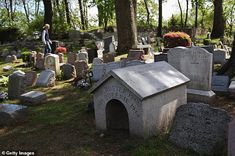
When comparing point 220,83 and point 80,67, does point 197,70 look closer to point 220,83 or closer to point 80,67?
point 220,83

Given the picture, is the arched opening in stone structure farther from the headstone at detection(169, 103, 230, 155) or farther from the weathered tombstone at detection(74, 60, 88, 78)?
the weathered tombstone at detection(74, 60, 88, 78)

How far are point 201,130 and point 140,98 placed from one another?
46.7 inches

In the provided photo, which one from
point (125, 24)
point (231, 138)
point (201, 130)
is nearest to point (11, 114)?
point (201, 130)

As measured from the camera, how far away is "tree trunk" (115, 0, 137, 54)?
16156 millimetres

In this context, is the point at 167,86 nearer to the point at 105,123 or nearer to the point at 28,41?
the point at 105,123

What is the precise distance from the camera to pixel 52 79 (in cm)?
1148

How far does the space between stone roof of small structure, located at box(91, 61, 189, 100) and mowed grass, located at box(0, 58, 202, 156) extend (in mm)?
868

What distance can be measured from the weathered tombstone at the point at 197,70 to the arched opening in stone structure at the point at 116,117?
2570mm

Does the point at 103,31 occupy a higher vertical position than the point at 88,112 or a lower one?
higher

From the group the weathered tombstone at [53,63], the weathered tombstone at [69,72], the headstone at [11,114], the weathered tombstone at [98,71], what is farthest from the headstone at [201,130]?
the weathered tombstone at [53,63]

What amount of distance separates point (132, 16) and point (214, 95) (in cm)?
888

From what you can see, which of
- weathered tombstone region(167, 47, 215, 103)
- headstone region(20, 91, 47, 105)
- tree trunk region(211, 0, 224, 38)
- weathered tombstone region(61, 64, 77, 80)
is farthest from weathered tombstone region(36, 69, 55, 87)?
tree trunk region(211, 0, 224, 38)

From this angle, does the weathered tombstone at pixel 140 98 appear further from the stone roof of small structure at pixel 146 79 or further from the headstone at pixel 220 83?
the headstone at pixel 220 83

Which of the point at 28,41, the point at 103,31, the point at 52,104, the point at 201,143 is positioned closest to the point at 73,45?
the point at 28,41
